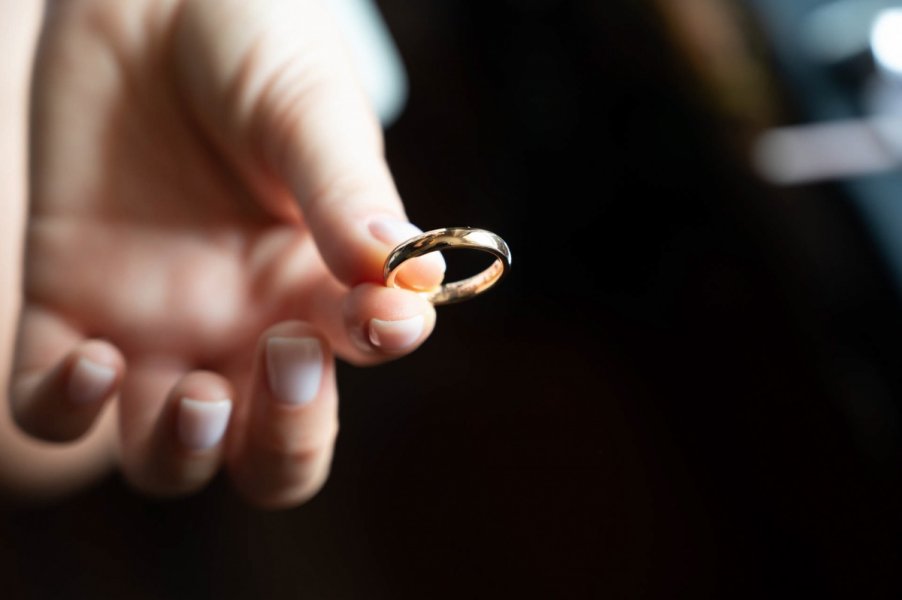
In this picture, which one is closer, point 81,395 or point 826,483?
point 81,395

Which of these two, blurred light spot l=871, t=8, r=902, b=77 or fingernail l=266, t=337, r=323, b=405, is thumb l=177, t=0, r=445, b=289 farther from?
blurred light spot l=871, t=8, r=902, b=77

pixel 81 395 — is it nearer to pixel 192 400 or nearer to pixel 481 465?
pixel 192 400

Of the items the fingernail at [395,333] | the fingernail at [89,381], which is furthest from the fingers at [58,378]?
the fingernail at [395,333]

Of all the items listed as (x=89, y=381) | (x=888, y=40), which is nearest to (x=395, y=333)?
(x=89, y=381)

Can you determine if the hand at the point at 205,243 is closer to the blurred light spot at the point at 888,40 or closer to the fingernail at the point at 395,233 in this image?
the fingernail at the point at 395,233

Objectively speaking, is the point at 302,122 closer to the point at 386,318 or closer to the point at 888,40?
the point at 386,318

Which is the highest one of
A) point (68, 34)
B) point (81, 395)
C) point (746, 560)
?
point (68, 34)

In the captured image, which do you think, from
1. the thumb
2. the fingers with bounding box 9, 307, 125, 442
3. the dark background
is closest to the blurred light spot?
the dark background

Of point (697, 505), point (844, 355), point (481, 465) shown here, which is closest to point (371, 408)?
point (481, 465)
